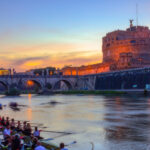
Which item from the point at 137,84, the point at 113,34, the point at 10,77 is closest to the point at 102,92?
the point at 137,84

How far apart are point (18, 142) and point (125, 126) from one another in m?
16.6

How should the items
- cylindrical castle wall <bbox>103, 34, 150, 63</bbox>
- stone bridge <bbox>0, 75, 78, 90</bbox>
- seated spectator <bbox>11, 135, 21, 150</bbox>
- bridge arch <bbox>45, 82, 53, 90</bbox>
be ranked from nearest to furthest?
1. seated spectator <bbox>11, 135, 21, 150</bbox>
2. stone bridge <bbox>0, 75, 78, 90</bbox>
3. bridge arch <bbox>45, 82, 53, 90</bbox>
4. cylindrical castle wall <bbox>103, 34, 150, 63</bbox>

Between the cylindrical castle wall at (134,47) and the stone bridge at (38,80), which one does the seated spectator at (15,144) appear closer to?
the stone bridge at (38,80)

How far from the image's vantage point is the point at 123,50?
16012 centimetres

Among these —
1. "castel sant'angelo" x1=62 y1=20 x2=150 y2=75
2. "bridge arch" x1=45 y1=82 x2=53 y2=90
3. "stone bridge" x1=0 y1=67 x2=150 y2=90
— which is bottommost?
"bridge arch" x1=45 y1=82 x2=53 y2=90

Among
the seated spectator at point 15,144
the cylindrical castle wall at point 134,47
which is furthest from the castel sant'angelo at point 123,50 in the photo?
the seated spectator at point 15,144

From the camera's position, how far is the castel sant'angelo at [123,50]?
141250 mm

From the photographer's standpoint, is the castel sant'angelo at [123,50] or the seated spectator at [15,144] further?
the castel sant'angelo at [123,50]

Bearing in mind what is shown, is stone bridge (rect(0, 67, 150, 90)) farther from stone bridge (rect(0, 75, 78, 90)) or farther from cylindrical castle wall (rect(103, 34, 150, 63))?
cylindrical castle wall (rect(103, 34, 150, 63))

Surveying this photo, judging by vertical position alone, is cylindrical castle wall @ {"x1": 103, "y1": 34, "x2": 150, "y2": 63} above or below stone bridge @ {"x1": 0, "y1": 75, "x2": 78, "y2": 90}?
above

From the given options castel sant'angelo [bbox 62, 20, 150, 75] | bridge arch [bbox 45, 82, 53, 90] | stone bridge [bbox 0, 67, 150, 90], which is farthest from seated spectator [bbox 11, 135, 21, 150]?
bridge arch [bbox 45, 82, 53, 90]

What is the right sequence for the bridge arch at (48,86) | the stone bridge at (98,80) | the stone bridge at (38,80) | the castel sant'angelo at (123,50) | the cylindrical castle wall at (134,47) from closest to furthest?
1. the stone bridge at (98,80)
2. the stone bridge at (38,80)
3. the castel sant'angelo at (123,50)
4. the bridge arch at (48,86)
5. the cylindrical castle wall at (134,47)

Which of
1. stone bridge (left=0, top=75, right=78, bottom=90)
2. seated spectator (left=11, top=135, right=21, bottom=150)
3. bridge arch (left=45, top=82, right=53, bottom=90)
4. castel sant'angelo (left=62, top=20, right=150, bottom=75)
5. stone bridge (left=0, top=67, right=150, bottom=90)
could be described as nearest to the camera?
seated spectator (left=11, top=135, right=21, bottom=150)

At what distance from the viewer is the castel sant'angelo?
141250 mm
